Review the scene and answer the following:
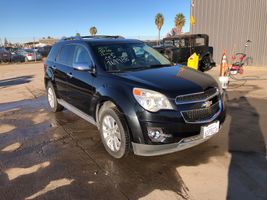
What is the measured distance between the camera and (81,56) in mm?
4770

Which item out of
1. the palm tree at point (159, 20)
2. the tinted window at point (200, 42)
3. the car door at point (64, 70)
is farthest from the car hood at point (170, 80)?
the palm tree at point (159, 20)

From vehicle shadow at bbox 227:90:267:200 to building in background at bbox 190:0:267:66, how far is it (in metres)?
9.95

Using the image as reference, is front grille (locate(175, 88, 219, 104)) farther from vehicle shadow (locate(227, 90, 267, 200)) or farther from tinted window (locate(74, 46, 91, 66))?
tinted window (locate(74, 46, 91, 66))

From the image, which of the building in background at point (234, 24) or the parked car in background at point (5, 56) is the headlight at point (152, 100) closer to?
the building in background at point (234, 24)

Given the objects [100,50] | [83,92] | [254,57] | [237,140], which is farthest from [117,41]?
[254,57]

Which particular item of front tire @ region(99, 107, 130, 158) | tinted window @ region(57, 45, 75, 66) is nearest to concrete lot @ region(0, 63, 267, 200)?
front tire @ region(99, 107, 130, 158)

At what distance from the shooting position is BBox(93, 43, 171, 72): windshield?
168 inches

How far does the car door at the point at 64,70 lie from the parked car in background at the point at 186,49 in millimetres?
7427

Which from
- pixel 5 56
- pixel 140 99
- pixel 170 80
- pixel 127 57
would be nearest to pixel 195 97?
pixel 170 80

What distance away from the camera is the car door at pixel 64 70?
5188 millimetres

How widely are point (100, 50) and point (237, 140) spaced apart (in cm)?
276

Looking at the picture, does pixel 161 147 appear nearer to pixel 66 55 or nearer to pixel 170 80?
pixel 170 80

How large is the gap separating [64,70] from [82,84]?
1.02 m

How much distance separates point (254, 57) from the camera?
49.2ft
